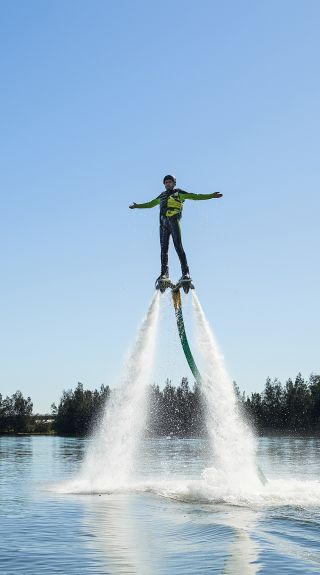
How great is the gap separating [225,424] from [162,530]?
7462mm

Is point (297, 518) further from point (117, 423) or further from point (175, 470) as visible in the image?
point (175, 470)

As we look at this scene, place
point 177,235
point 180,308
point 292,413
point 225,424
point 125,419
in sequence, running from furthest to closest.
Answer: point 292,413 → point 125,419 → point 225,424 → point 180,308 → point 177,235

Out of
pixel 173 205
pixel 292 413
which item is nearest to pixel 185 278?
pixel 173 205

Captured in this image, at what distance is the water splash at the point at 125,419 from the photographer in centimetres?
3127

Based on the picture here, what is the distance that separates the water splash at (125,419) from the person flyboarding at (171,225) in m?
2.72

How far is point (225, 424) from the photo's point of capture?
32.0 metres

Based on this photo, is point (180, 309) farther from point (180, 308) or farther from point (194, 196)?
point (194, 196)

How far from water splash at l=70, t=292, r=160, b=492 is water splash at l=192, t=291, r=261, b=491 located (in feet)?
8.73

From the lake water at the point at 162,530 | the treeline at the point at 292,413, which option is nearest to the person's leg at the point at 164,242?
the lake water at the point at 162,530

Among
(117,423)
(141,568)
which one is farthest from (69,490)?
(141,568)

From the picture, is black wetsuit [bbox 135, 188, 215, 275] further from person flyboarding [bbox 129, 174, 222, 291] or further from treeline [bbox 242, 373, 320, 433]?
treeline [bbox 242, 373, 320, 433]

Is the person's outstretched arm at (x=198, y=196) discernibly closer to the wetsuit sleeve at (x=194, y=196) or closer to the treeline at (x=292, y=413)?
the wetsuit sleeve at (x=194, y=196)

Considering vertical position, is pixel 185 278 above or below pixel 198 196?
below

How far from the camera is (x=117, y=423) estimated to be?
34438 mm
